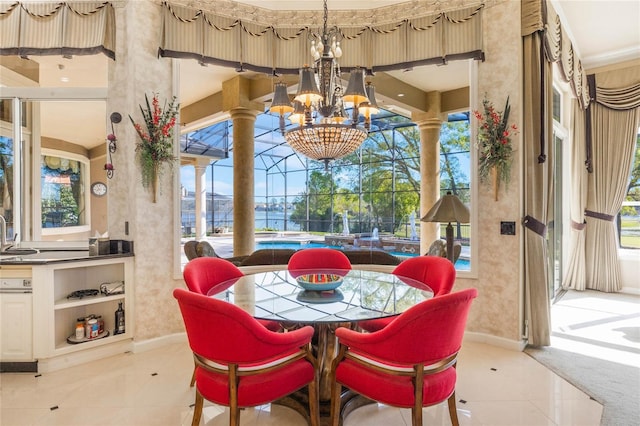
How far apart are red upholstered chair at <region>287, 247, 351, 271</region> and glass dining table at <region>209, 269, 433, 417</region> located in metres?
0.48

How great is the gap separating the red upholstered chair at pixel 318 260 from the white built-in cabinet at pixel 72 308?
1622 mm

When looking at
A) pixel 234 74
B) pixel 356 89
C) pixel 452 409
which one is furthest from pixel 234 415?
pixel 234 74

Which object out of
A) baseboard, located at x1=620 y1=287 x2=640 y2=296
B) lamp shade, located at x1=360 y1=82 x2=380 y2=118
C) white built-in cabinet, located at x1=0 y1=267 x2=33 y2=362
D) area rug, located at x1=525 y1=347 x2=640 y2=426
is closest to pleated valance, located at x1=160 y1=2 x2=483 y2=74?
lamp shade, located at x1=360 y1=82 x2=380 y2=118

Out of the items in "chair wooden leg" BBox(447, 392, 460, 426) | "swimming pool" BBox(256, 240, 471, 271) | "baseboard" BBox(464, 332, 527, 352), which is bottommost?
"baseboard" BBox(464, 332, 527, 352)

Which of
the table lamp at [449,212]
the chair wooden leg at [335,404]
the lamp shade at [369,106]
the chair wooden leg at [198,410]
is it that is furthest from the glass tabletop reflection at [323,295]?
the lamp shade at [369,106]

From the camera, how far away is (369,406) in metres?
2.34

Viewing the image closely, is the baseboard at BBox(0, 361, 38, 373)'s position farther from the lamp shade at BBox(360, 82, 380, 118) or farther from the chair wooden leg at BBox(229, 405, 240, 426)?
the lamp shade at BBox(360, 82, 380, 118)

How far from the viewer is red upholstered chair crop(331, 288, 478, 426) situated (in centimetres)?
164

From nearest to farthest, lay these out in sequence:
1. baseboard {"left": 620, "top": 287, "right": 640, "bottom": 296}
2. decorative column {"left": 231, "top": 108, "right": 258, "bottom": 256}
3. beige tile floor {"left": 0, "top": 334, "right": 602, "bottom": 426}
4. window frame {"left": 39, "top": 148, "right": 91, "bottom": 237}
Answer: beige tile floor {"left": 0, "top": 334, "right": 602, "bottom": 426} → window frame {"left": 39, "top": 148, "right": 91, "bottom": 237} → decorative column {"left": 231, "top": 108, "right": 258, "bottom": 256} → baseboard {"left": 620, "top": 287, "right": 640, "bottom": 296}

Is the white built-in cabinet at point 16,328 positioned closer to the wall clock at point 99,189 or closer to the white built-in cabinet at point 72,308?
the white built-in cabinet at point 72,308

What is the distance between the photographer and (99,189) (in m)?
3.63

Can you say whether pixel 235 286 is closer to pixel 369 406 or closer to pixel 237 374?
pixel 237 374

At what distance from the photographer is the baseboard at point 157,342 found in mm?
3291

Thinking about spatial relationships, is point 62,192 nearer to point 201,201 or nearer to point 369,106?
point 201,201
